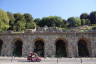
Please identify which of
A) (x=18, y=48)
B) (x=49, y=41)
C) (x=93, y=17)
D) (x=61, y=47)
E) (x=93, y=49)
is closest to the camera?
(x=93, y=49)

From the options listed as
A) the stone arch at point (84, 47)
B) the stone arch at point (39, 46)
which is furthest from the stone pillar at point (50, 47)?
the stone arch at point (84, 47)

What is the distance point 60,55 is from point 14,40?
11224 millimetres

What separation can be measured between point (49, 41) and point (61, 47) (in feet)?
12.7

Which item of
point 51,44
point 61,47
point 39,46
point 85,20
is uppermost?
point 85,20

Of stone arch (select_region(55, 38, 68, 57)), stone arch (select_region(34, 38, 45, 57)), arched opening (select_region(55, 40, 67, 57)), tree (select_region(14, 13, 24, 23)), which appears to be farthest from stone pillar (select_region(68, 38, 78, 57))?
tree (select_region(14, 13, 24, 23))

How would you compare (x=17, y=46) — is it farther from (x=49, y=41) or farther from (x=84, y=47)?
(x=84, y=47)

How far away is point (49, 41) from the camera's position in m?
28.6

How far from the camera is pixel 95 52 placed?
27.3 meters

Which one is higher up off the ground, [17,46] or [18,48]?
[17,46]

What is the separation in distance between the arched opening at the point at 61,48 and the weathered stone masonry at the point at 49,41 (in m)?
1.28

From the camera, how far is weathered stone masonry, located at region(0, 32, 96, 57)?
91.2 ft

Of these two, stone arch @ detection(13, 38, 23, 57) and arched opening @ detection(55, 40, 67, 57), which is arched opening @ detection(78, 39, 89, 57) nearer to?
arched opening @ detection(55, 40, 67, 57)

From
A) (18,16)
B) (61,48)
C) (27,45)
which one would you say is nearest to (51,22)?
(18,16)

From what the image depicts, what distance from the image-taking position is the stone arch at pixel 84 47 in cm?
2895
